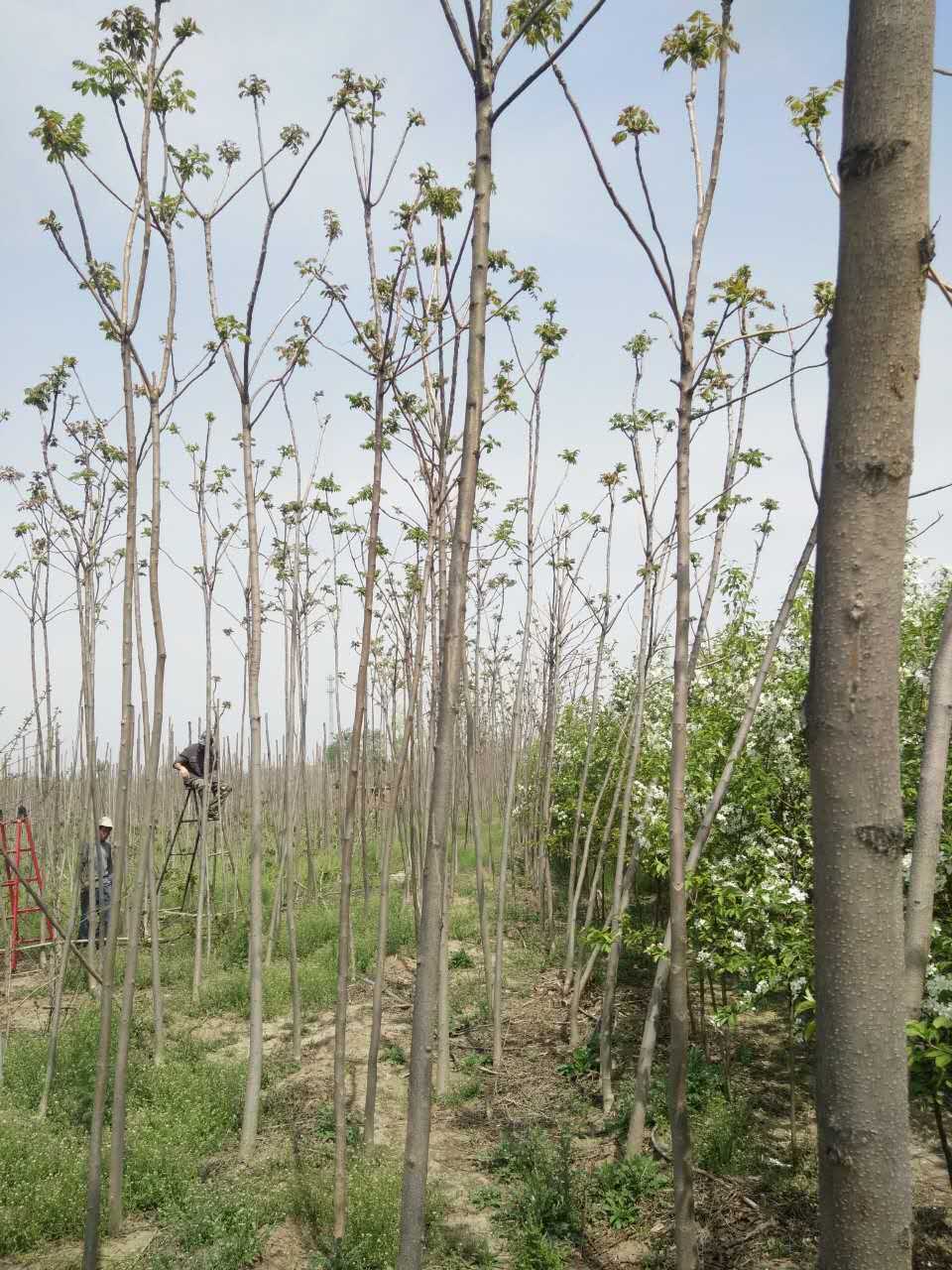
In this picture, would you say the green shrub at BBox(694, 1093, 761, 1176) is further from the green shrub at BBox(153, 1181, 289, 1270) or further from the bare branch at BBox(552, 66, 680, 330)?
the bare branch at BBox(552, 66, 680, 330)

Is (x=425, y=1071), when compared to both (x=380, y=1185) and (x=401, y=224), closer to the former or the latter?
(x=380, y=1185)

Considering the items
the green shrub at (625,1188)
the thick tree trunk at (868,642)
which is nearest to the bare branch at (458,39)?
the thick tree trunk at (868,642)

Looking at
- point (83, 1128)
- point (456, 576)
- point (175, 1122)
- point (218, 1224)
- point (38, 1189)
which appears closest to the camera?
point (456, 576)

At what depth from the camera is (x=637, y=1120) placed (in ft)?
16.6

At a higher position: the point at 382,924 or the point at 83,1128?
the point at 382,924

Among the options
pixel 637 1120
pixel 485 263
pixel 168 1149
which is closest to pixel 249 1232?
pixel 168 1149

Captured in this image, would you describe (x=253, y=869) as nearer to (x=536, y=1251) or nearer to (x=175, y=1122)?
(x=175, y=1122)

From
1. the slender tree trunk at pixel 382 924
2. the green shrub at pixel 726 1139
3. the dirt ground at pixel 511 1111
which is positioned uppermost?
the slender tree trunk at pixel 382 924

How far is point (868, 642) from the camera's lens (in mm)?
1034

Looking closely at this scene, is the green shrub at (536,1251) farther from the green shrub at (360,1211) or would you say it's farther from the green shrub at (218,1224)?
the green shrub at (218,1224)

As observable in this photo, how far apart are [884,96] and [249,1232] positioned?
203 inches

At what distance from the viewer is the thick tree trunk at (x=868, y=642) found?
997 mm

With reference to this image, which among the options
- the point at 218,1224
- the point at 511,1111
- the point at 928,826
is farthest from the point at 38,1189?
the point at 928,826

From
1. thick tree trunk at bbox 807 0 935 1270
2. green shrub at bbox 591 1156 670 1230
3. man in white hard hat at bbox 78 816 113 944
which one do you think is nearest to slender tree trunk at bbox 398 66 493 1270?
thick tree trunk at bbox 807 0 935 1270
